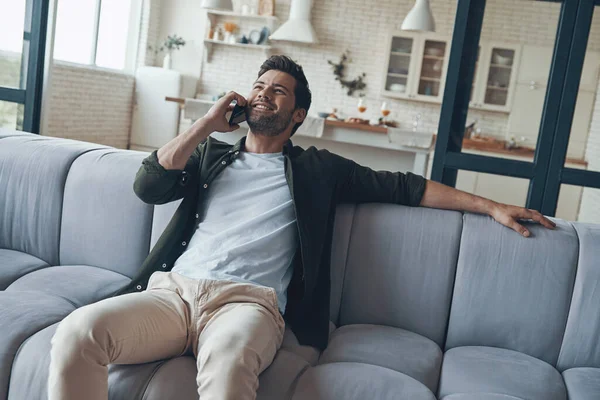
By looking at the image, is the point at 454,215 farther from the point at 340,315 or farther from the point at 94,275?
the point at 94,275

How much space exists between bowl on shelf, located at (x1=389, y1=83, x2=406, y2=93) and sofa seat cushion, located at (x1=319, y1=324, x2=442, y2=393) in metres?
6.74

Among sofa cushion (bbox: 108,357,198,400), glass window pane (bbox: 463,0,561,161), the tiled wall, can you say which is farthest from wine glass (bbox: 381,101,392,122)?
sofa cushion (bbox: 108,357,198,400)

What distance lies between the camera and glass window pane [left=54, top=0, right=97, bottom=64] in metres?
6.94

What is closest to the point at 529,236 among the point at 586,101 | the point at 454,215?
the point at 454,215

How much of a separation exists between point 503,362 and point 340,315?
576mm

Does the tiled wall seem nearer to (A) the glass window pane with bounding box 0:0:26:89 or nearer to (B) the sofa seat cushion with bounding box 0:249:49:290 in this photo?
(A) the glass window pane with bounding box 0:0:26:89

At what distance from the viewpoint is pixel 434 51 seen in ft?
27.3

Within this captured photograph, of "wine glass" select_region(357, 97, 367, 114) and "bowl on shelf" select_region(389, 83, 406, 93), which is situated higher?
"bowl on shelf" select_region(389, 83, 406, 93)

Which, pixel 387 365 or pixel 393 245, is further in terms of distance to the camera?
pixel 393 245

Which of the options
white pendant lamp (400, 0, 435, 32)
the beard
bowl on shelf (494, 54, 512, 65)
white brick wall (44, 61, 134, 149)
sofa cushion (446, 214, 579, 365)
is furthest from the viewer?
white brick wall (44, 61, 134, 149)

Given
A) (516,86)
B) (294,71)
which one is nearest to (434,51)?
(516,86)

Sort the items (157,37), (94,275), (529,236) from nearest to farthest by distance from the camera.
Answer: (529,236) < (94,275) < (157,37)

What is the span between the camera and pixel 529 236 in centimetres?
207

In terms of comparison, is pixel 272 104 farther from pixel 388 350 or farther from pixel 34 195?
pixel 34 195
